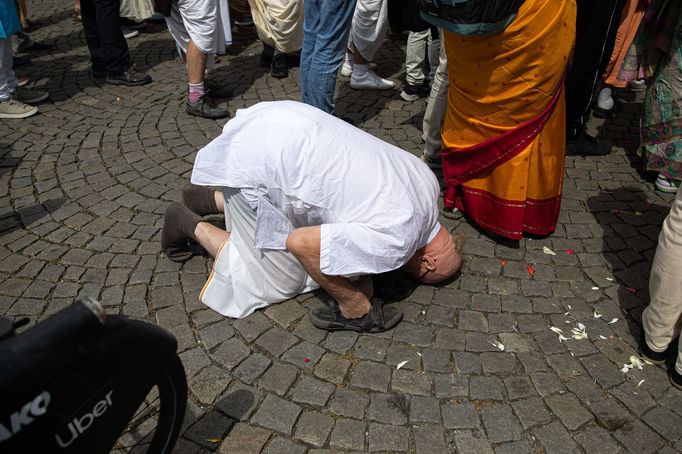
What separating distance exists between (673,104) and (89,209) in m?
4.19

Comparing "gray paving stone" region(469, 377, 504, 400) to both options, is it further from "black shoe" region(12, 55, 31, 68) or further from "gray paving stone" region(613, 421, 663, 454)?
"black shoe" region(12, 55, 31, 68)

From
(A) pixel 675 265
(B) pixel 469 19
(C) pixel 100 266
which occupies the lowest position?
(C) pixel 100 266

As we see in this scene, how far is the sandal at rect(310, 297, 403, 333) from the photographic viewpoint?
10.1 ft

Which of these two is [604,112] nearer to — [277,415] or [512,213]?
[512,213]

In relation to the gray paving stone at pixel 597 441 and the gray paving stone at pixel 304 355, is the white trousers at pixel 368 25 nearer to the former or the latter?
the gray paving stone at pixel 304 355

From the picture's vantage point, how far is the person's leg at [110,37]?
571 cm

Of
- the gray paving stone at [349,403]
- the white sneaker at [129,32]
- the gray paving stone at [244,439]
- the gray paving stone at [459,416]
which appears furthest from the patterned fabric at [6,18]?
the gray paving stone at [459,416]

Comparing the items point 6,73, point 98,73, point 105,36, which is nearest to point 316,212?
point 6,73

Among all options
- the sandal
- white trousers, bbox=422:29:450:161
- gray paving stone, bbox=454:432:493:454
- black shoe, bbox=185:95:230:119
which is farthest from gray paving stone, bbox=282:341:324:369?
black shoe, bbox=185:95:230:119

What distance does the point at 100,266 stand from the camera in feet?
11.7

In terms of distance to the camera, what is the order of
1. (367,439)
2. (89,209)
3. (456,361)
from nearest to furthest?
(367,439) → (456,361) → (89,209)

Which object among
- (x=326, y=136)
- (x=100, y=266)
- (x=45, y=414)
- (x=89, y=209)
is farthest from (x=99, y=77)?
(x=45, y=414)

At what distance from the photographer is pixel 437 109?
4.24 meters

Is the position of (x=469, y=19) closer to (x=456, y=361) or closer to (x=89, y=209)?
(x=456, y=361)
